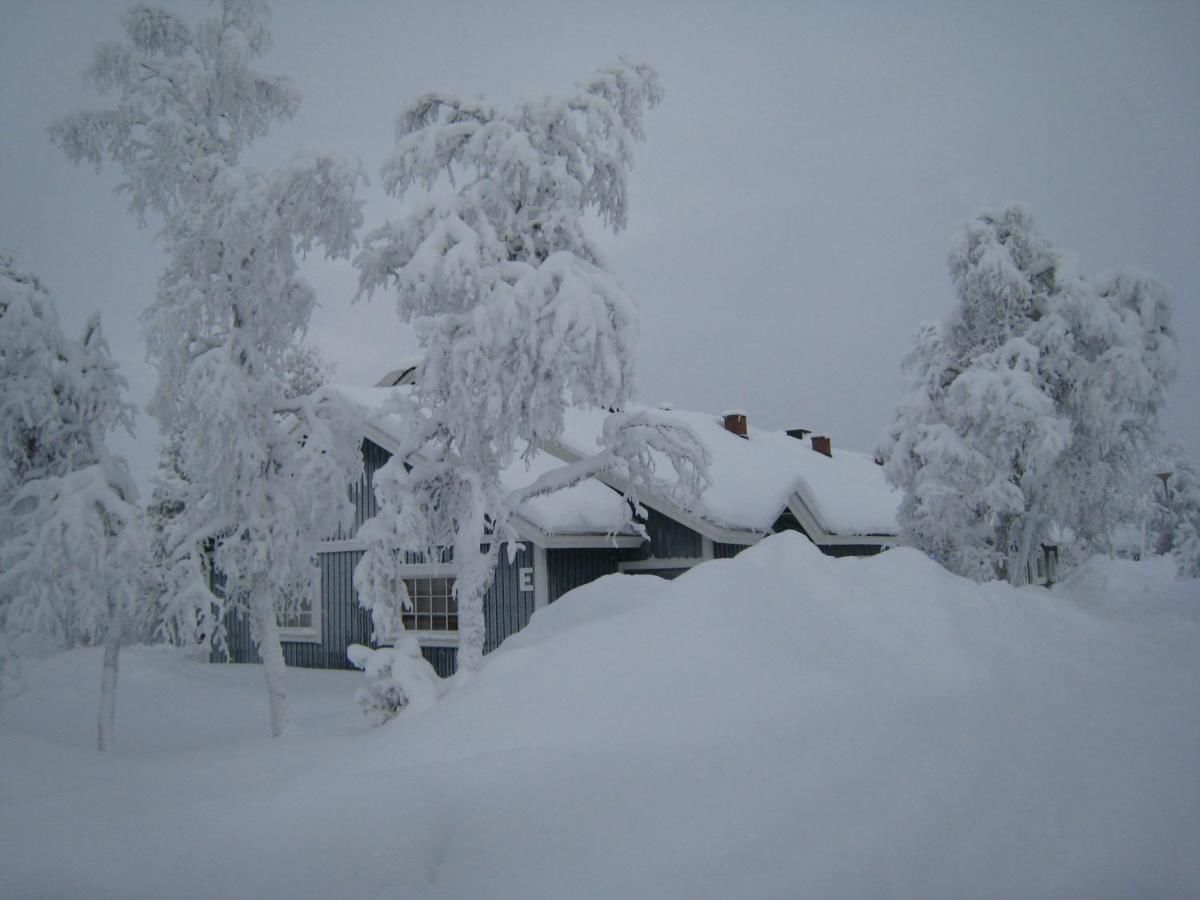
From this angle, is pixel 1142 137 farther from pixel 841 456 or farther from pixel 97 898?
pixel 97 898

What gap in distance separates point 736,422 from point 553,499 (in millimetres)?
8006

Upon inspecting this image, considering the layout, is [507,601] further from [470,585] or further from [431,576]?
[470,585]

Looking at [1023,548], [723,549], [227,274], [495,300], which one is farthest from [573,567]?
[1023,548]

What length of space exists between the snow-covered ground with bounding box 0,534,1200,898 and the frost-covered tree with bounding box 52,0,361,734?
2265 mm

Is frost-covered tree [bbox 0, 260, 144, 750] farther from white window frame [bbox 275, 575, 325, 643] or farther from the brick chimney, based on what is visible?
the brick chimney

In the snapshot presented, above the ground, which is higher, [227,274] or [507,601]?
[227,274]

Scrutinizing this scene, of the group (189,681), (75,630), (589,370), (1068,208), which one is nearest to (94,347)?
(75,630)

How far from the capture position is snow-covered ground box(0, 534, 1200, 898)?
10.7 feet

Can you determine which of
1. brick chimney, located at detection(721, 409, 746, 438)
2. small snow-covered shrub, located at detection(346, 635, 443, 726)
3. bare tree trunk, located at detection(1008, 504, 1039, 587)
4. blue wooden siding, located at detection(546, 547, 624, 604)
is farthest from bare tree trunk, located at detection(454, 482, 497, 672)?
brick chimney, located at detection(721, 409, 746, 438)

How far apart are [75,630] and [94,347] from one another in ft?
9.62

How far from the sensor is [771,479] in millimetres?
15977

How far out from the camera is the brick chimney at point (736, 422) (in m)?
20.3

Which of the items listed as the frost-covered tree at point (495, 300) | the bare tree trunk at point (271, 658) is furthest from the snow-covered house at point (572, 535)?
the bare tree trunk at point (271, 658)

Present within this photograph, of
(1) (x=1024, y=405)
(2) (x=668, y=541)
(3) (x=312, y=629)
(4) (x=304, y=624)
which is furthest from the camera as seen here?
(4) (x=304, y=624)
